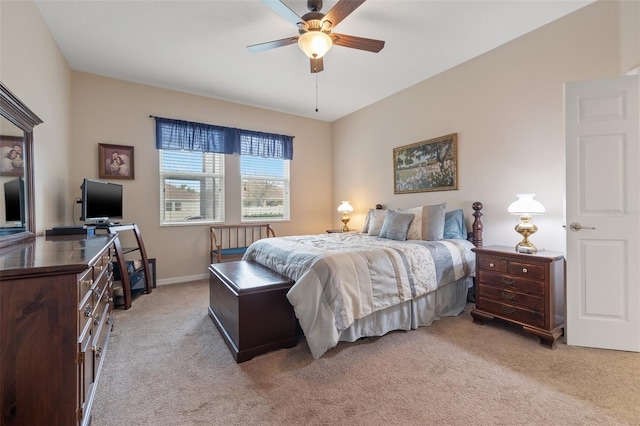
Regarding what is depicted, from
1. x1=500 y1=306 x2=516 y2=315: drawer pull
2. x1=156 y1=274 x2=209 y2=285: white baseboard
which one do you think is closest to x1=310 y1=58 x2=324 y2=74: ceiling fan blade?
x1=500 y1=306 x2=516 y2=315: drawer pull

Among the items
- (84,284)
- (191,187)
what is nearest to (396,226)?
(84,284)

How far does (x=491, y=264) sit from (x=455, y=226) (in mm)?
740

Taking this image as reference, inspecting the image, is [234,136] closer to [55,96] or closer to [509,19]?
[55,96]

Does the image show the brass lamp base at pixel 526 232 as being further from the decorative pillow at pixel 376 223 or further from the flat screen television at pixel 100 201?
the flat screen television at pixel 100 201

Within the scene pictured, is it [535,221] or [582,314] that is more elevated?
[535,221]

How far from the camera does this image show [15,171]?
1934mm

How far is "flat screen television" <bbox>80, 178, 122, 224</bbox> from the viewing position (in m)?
2.90

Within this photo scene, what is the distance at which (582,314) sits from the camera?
7.18ft

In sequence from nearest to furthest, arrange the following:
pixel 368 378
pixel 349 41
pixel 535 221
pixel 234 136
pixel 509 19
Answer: pixel 368 378
pixel 349 41
pixel 509 19
pixel 535 221
pixel 234 136

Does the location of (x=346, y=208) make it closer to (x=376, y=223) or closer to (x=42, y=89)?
(x=376, y=223)

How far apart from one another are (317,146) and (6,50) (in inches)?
163

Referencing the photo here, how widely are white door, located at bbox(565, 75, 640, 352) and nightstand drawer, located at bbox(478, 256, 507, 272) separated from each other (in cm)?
44

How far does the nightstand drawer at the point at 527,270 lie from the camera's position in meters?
2.25

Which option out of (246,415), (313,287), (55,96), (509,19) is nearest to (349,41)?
(509,19)
